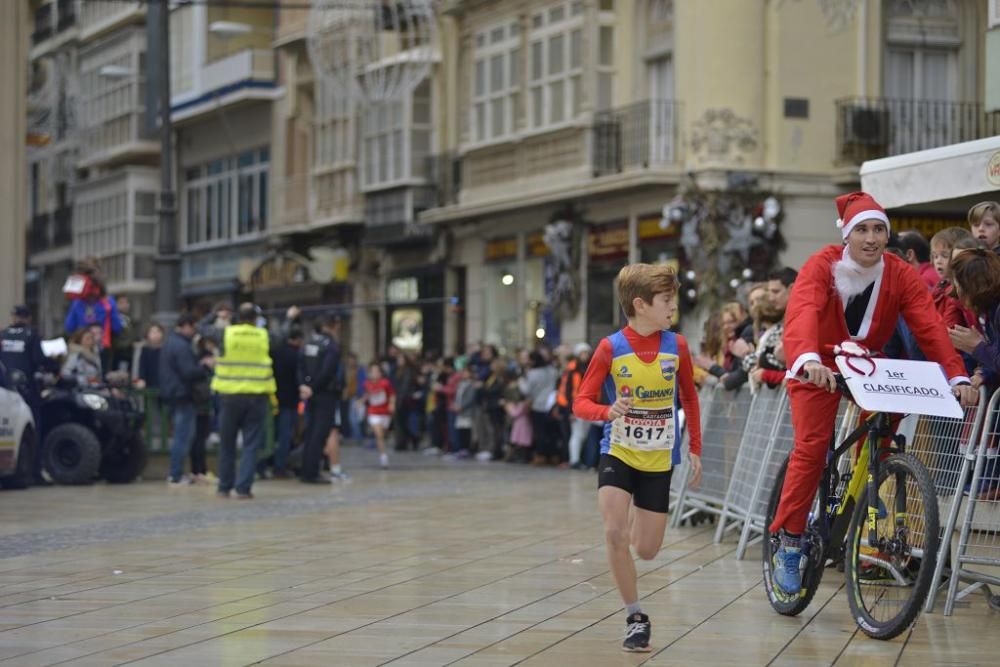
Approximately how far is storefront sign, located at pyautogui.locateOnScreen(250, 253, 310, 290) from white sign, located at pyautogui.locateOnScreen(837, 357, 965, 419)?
37.0m

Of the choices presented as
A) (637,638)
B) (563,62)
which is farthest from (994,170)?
(563,62)

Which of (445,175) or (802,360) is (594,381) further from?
(445,175)

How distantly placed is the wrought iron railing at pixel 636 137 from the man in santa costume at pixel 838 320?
2243 cm

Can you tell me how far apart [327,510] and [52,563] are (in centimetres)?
532

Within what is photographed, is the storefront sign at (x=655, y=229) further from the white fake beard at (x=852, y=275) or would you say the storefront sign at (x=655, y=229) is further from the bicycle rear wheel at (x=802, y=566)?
the white fake beard at (x=852, y=275)

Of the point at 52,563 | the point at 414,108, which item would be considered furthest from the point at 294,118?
the point at 52,563

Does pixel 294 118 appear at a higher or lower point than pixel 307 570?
higher

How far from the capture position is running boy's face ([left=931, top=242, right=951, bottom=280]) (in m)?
10.5

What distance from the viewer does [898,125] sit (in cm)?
3097

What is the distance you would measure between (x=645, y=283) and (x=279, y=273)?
3900 cm

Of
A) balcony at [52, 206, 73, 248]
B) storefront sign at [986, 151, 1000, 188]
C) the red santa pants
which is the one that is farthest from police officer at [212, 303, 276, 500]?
balcony at [52, 206, 73, 248]

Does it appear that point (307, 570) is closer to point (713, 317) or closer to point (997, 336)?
point (997, 336)

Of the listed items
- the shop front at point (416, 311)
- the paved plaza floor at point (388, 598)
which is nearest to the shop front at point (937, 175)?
the paved plaza floor at point (388, 598)

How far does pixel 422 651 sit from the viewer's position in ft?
27.2
